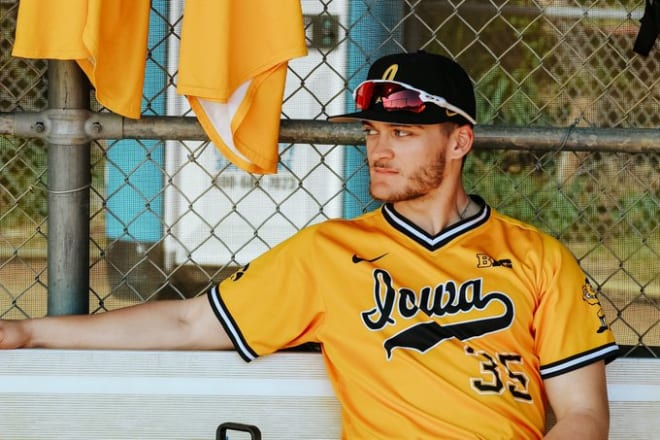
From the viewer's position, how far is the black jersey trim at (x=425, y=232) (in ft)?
7.68

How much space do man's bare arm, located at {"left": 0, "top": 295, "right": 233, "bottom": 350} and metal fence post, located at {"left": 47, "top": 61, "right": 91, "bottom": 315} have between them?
142 mm

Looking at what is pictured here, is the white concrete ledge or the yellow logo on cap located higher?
the yellow logo on cap

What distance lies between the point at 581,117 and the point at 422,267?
1131mm

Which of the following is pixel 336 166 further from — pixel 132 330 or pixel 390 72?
pixel 132 330

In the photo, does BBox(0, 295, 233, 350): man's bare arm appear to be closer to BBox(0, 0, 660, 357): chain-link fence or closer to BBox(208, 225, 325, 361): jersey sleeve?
BBox(208, 225, 325, 361): jersey sleeve

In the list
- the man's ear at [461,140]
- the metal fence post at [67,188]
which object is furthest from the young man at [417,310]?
the metal fence post at [67,188]

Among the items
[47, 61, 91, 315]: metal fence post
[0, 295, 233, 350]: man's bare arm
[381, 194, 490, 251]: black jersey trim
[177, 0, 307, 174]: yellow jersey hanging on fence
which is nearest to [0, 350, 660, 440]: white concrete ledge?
[0, 295, 233, 350]: man's bare arm

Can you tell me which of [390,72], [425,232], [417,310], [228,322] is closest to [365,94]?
[390,72]

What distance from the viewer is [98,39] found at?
203 cm

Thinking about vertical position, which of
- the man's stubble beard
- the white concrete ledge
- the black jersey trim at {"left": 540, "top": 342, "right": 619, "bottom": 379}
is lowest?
the white concrete ledge

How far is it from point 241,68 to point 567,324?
98cm

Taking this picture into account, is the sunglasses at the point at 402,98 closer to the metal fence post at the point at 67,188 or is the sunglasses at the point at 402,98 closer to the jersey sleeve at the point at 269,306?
the jersey sleeve at the point at 269,306

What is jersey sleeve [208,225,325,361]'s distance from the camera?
2.26 meters

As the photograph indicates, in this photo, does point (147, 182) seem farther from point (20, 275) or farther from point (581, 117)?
point (581, 117)
